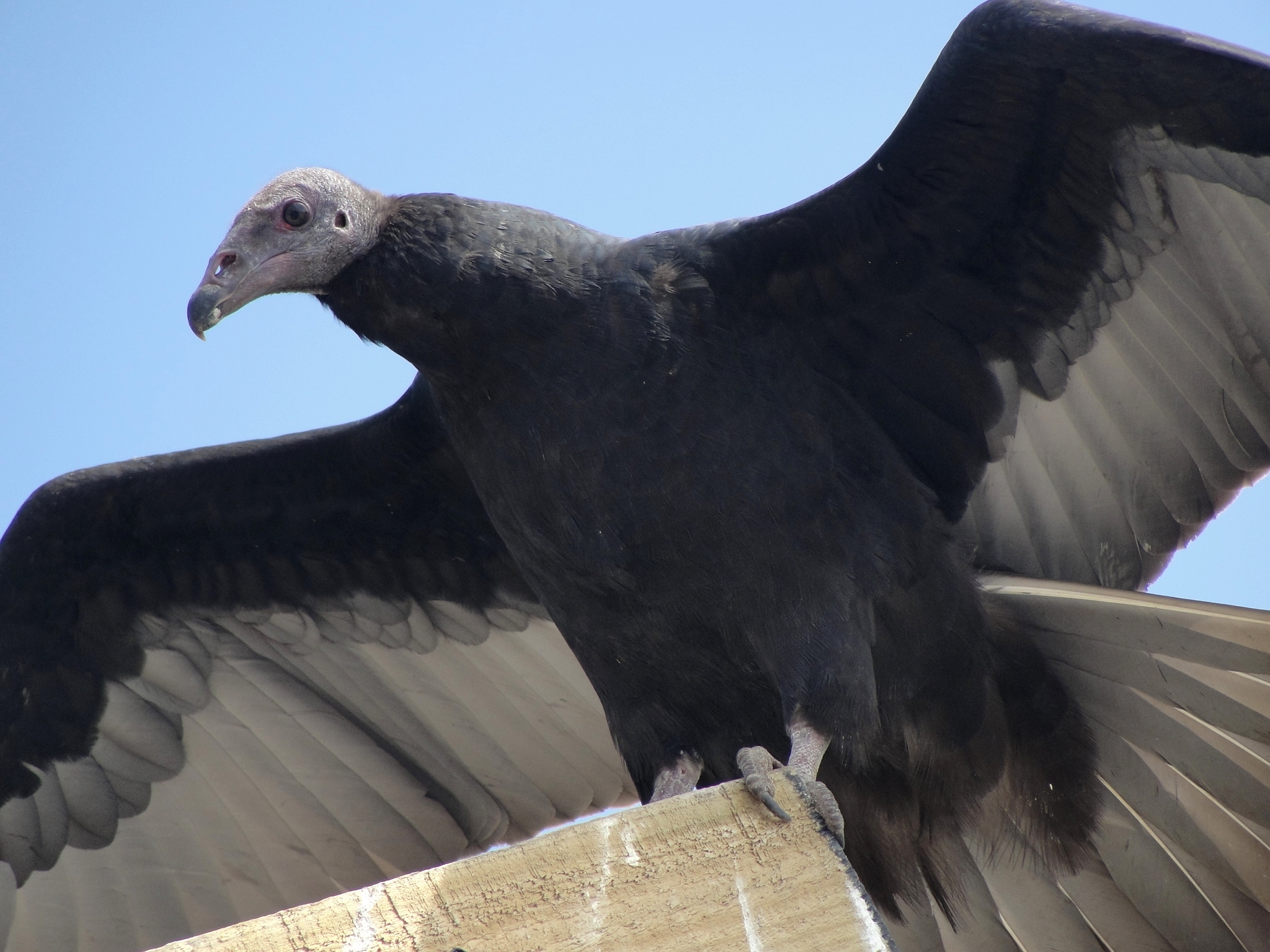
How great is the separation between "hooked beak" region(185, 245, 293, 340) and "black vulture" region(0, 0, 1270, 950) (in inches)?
0.4

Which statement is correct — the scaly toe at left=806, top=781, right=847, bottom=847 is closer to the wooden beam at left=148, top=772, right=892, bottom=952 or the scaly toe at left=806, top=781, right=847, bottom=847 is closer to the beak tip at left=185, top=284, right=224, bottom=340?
the wooden beam at left=148, top=772, right=892, bottom=952

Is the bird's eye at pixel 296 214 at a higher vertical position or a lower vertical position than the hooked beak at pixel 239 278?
higher

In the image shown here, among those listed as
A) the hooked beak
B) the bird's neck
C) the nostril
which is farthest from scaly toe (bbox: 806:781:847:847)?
the nostril

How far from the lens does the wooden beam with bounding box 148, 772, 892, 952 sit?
2.29 metres

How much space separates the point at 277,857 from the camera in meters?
4.83

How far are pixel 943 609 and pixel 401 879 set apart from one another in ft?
5.70

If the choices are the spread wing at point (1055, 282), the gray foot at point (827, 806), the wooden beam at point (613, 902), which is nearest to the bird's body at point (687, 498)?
the spread wing at point (1055, 282)

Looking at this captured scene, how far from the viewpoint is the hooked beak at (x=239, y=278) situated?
373cm

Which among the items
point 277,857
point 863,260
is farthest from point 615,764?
point 863,260

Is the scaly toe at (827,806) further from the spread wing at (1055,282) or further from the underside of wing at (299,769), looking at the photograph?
the underside of wing at (299,769)

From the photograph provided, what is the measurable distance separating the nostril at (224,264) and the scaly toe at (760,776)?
1.86m

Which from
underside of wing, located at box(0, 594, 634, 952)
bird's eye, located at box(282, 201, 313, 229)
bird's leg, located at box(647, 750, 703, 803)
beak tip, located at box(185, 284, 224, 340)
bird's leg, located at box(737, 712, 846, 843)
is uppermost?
bird's eye, located at box(282, 201, 313, 229)

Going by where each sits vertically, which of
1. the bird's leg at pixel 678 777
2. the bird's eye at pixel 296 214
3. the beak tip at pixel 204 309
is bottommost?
the bird's leg at pixel 678 777

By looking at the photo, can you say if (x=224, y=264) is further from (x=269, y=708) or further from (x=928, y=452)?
(x=928, y=452)
